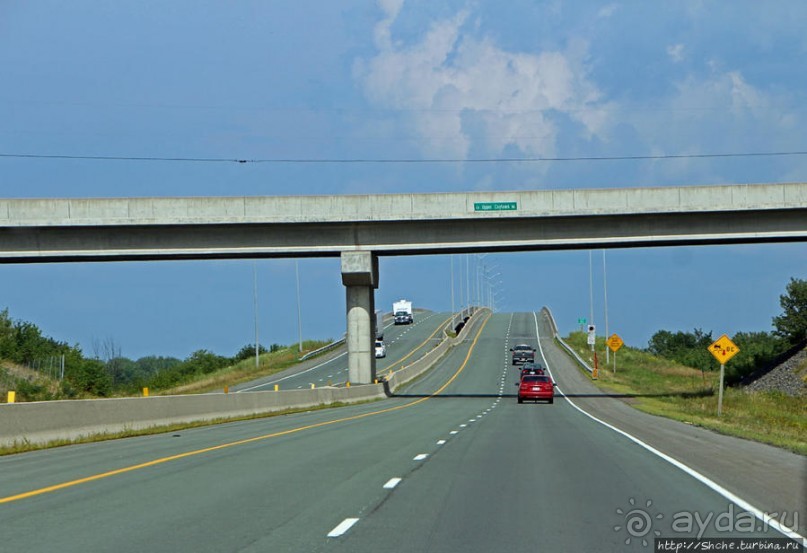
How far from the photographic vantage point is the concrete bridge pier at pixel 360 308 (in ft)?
182

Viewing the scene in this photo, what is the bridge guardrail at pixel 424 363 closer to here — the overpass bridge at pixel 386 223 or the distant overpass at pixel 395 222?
the overpass bridge at pixel 386 223

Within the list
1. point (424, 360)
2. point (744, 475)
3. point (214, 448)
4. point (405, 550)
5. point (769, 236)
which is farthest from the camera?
point (424, 360)

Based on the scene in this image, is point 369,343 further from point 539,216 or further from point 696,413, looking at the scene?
point 696,413

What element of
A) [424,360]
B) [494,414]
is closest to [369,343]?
[494,414]

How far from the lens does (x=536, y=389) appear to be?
2084 inches

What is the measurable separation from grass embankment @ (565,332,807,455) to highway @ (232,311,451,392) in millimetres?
16763

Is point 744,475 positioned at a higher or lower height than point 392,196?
lower

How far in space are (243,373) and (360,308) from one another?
39.0 meters

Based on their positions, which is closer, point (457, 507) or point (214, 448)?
point (457, 507)

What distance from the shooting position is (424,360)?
296ft

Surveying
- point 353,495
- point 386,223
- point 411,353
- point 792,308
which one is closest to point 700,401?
point 386,223

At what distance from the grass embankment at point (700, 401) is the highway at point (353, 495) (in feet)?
20.1

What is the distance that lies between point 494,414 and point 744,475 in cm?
2495
